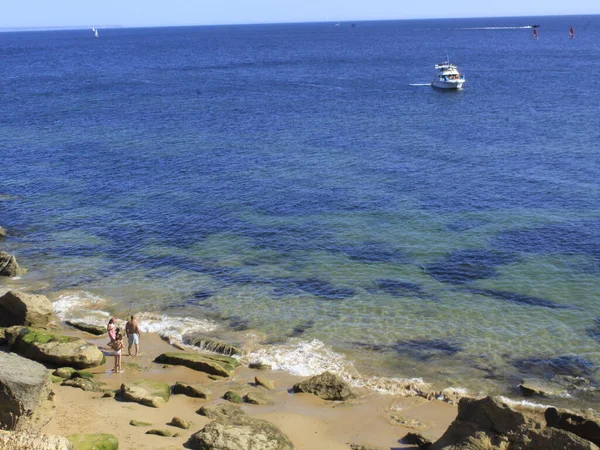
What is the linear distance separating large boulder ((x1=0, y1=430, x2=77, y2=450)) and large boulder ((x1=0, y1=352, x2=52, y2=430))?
419cm

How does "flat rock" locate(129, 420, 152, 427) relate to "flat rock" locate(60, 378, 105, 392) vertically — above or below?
above

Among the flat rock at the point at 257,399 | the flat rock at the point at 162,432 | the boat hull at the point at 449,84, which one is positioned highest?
the boat hull at the point at 449,84

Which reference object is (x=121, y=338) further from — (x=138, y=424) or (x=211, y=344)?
(x=138, y=424)

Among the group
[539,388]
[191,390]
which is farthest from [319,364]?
[539,388]

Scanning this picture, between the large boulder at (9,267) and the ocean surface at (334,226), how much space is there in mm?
668

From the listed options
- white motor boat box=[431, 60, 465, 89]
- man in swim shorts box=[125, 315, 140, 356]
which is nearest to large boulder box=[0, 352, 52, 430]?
man in swim shorts box=[125, 315, 140, 356]

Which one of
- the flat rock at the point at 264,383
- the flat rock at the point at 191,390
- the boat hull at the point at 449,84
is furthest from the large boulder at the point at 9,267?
the boat hull at the point at 449,84

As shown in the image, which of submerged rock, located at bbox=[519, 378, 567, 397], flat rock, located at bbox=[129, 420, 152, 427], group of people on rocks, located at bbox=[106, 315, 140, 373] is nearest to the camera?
flat rock, located at bbox=[129, 420, 152, 427]

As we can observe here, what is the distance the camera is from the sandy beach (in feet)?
76.1

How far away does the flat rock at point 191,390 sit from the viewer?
86.9ft

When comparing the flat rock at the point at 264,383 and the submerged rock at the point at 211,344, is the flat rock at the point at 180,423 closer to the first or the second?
the flat rock at the point at 264,383

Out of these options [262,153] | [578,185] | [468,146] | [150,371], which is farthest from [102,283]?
[468,146]

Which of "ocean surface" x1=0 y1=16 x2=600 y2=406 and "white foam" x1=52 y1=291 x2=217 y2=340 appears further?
"white foam" x1=52 y1=291 x2=217 y2=340

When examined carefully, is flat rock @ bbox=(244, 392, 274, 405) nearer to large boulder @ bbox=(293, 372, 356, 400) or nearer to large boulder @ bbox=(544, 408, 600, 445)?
large boulder @ bbox=(293, 372, 356, 400)
